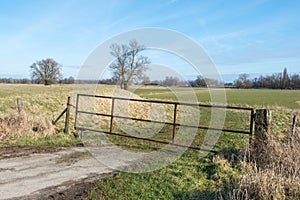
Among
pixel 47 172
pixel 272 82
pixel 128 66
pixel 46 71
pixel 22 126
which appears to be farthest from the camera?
pixel 272 82

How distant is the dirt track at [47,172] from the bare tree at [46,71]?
155 feet

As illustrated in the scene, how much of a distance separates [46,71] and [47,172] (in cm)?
5093

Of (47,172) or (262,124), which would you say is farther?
(262,124)

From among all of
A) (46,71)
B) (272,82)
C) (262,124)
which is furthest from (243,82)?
(262,124)

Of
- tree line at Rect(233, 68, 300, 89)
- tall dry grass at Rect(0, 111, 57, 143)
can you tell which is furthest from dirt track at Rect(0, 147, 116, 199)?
tree line at Rect(233, 68, 300, 89)

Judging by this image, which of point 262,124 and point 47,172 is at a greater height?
point 262,124

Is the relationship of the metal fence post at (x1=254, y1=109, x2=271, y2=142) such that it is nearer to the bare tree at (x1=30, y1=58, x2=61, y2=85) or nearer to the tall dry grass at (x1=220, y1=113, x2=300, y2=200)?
the tall dry grass at (x1=220, y1=113, x2=300, y2=200)

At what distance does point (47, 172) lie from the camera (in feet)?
16.0

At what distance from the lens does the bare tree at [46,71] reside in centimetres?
5050

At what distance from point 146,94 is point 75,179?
28357 millimetres

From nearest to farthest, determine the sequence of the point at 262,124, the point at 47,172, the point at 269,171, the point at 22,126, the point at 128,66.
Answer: the point at 269,171
the point at 47,172
the point at 262,124
the point at 22,126
the point at 128,66

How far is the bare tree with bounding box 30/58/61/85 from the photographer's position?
166 feet

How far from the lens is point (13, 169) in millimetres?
4973

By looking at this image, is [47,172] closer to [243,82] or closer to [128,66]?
[128,66]
